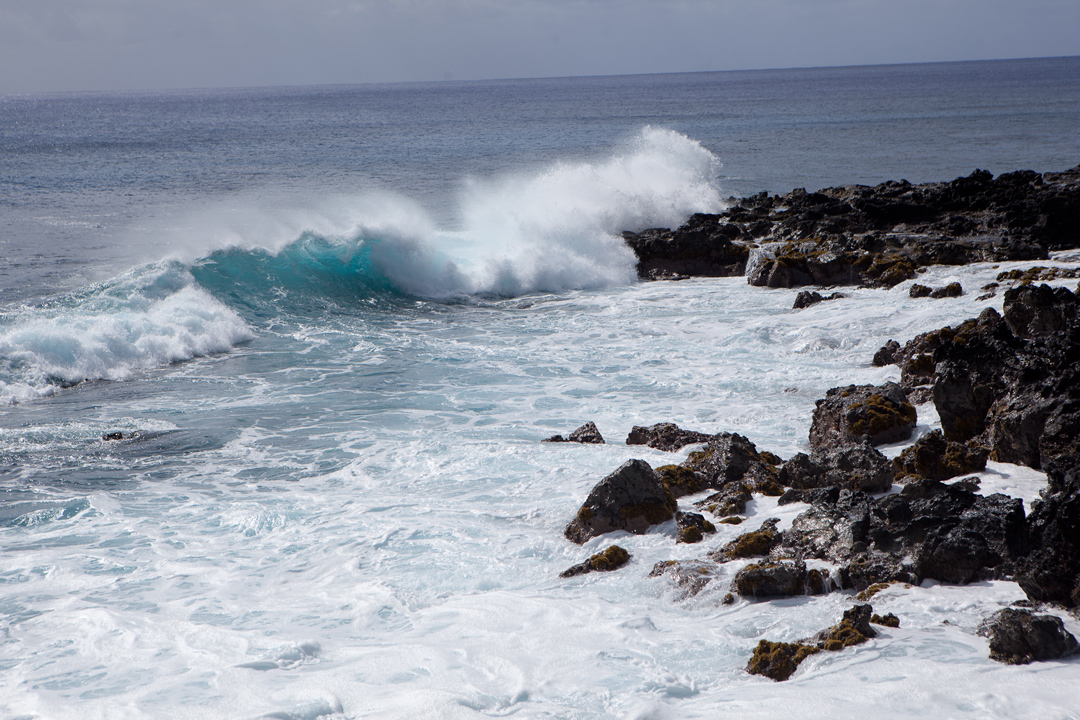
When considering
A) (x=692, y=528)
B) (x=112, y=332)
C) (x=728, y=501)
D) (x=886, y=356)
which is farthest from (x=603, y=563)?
(x=112, y=332)

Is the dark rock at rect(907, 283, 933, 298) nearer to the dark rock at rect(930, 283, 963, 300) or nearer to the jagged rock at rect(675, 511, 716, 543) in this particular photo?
the dark rock at rect(930, 283, 963, 300)

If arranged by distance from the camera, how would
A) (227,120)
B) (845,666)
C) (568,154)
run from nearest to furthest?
(845,666), (568,154), (227,120)

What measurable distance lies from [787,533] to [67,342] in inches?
501

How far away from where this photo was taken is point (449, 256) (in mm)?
22297

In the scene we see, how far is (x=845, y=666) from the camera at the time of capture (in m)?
4.72

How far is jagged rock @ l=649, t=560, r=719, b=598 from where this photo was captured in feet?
19.9

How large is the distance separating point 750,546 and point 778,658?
5.06 feet

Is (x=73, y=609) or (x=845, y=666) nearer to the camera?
(x=845, y=666)

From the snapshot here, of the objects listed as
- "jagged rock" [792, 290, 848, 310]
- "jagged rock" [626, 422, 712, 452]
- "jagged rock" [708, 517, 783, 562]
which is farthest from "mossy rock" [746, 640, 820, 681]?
"jagged rock" [792, 290, 848, 310]

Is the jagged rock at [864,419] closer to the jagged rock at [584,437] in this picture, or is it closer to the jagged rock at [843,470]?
the jagged rock at [843,470]

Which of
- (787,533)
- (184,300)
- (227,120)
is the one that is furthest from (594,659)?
(227,120)

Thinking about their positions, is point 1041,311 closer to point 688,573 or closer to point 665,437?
point 665,437

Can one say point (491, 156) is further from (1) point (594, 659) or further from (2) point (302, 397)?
(1) point (594, 659)

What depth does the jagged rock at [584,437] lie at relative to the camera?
32.2ft
